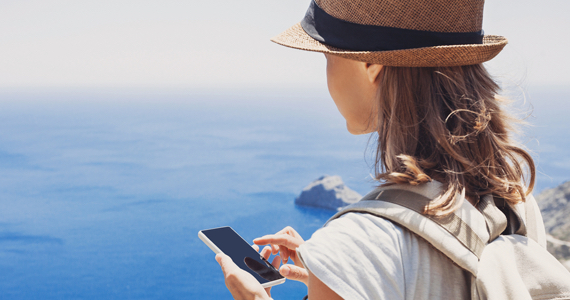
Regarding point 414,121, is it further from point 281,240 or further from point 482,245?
point 281,240

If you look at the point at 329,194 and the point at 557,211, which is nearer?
the point at 557,211

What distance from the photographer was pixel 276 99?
2272 cm

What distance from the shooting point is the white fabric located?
386mm

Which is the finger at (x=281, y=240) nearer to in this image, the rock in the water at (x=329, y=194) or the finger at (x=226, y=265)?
the finger at (x=226, y=265)

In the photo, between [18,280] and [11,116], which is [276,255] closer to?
[18,280]

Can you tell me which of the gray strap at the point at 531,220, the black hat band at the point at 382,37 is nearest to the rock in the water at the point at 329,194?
the gray strap at the point at 531,220

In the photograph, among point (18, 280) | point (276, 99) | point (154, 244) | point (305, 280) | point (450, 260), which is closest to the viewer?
point (450, 260)

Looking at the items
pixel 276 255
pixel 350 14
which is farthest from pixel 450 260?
pixel 276 255

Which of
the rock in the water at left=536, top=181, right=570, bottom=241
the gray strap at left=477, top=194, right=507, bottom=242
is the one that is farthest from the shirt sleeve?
the rock in the water at left=536, top=181, right=570, bottom=241

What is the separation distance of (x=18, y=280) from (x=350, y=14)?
9.04 m

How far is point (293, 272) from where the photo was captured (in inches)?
28.1

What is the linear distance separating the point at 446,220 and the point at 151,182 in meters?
12.7

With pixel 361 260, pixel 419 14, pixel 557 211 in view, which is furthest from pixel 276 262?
pixel 557 211

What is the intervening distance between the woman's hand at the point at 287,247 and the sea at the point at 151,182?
0.63ft
